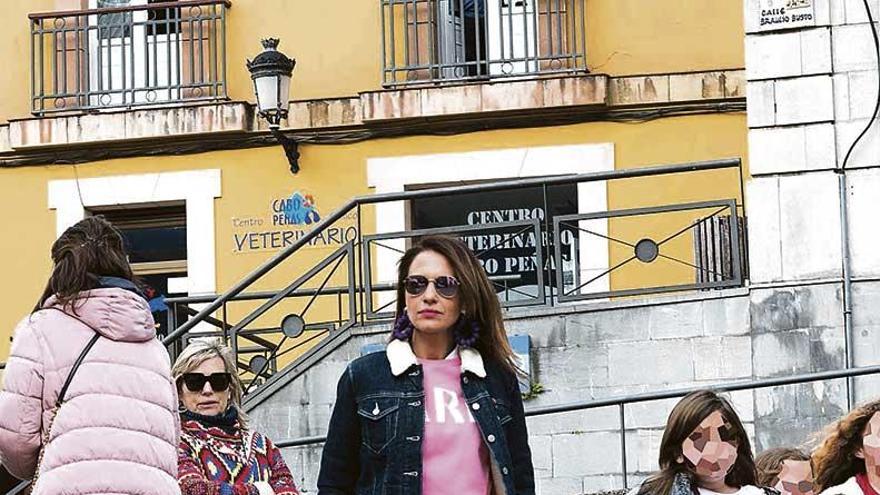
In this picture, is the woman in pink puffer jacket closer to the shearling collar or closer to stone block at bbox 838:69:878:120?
the shearling collar

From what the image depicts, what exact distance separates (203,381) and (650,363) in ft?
17.1

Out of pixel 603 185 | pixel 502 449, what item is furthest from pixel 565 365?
pixel 502 449

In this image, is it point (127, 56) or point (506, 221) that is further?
point (127, 56)

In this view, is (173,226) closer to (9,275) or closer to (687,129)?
(9,275)

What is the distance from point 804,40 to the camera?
13.4m

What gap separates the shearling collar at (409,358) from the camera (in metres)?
6.70

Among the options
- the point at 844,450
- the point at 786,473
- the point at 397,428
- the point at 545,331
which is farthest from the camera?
the point at 545,331

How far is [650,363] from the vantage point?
1304cm

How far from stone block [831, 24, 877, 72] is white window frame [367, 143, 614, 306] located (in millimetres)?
3851

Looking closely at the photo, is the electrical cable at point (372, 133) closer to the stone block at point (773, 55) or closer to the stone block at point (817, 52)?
the stone block at point (773, 55)

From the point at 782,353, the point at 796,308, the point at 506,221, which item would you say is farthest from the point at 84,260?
the point at 506,221

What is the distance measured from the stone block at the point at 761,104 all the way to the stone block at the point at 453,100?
428 cm

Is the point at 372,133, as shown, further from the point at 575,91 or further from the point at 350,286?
the point at 350,286

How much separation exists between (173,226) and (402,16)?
2889 mm
